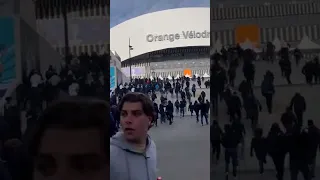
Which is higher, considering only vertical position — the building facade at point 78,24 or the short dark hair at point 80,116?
the building facade at point 78,24

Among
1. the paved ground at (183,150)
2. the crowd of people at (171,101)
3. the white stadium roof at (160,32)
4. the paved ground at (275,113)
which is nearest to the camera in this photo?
the paved ground at (275,113)

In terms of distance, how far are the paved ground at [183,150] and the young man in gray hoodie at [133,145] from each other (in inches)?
56.8

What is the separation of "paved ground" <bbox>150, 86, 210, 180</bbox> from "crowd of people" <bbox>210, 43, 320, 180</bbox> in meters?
1.53

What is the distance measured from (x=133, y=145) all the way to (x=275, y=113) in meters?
1.34

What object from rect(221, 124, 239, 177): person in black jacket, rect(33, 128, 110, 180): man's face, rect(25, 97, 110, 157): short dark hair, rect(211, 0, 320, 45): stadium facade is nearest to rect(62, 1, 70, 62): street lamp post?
rect(25, 97, 110, 157): short dark hair

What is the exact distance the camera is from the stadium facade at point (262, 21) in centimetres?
365

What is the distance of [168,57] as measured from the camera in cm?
2823

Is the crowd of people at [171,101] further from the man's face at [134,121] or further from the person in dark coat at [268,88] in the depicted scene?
the person in dark coat at [268,88]

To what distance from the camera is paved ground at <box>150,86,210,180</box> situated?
17.6 feet

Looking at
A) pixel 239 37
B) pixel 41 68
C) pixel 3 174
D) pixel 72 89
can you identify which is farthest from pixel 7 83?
pixel 239 37

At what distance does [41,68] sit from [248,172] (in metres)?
2.11

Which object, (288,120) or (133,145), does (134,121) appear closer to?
(133,145)

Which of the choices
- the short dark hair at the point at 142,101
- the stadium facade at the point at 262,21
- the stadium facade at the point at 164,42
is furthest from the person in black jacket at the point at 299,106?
the stadium facade at the point at 164,42

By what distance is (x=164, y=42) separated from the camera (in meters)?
27.7
